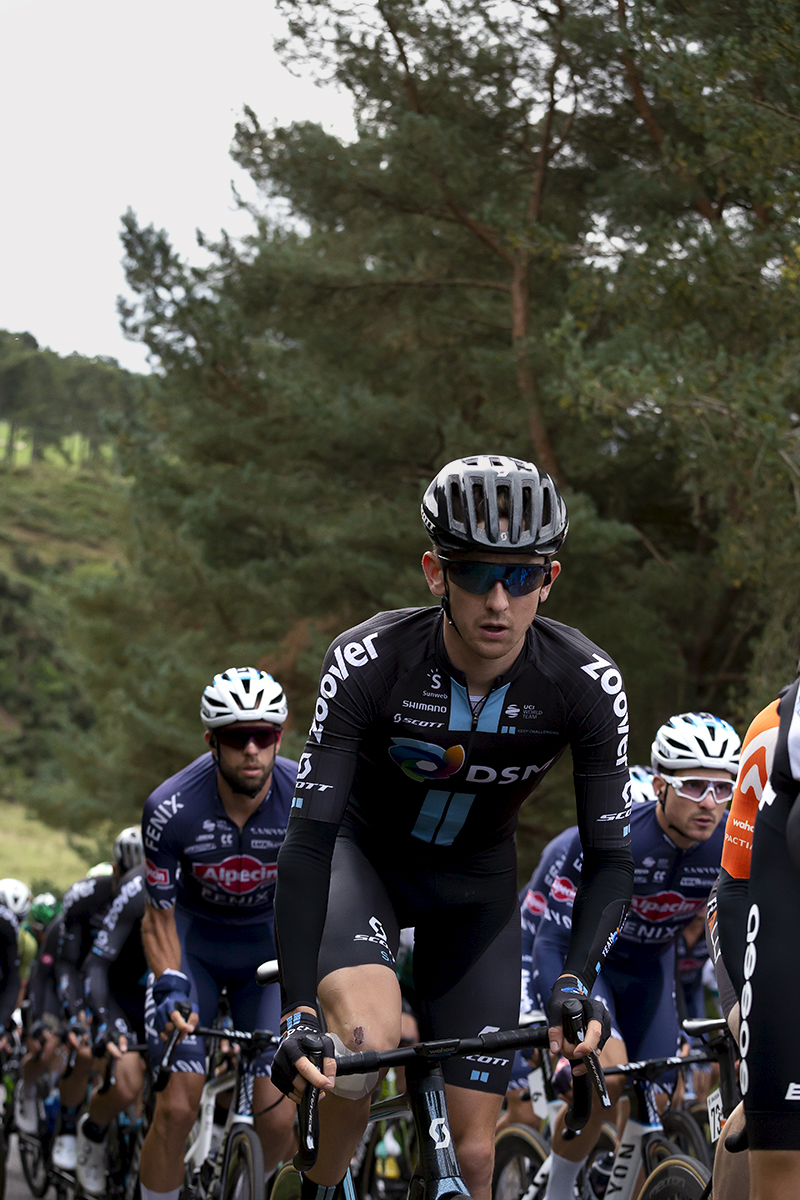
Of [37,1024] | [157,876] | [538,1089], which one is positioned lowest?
[37,1024]

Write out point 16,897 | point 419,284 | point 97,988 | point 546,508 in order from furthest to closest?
point 419,284 → point 16,897 → point 97,988 → point 546,508

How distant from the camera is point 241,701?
5957 mm

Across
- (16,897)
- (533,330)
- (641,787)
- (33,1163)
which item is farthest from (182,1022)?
(533,330)

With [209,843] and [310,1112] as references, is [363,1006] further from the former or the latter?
[209,843]

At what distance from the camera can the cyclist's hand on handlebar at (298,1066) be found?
3080mm

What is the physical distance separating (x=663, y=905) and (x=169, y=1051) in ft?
7.13

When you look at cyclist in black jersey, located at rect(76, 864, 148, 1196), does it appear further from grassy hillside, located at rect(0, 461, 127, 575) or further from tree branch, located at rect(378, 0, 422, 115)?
grassy hillside, located at rect(0, 461, 127, 575)

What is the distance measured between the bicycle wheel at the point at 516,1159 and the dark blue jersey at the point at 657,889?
2.28 ft

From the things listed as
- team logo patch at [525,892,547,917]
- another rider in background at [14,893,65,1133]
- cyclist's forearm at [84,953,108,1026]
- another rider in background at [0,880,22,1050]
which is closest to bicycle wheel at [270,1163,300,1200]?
team logo patch at [525,892,547,917]

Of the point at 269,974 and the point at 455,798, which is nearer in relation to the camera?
the point at 455,798

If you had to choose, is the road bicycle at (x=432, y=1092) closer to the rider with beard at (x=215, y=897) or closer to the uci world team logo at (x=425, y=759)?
the uci world team logo at (x=425, y=759)

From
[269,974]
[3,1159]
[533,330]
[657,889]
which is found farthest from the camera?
[533,330]

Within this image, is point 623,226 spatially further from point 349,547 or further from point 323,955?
point 323,955

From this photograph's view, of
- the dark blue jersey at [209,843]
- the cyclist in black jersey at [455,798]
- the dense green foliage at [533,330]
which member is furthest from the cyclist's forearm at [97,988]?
the dense green foliage at [533,330]
